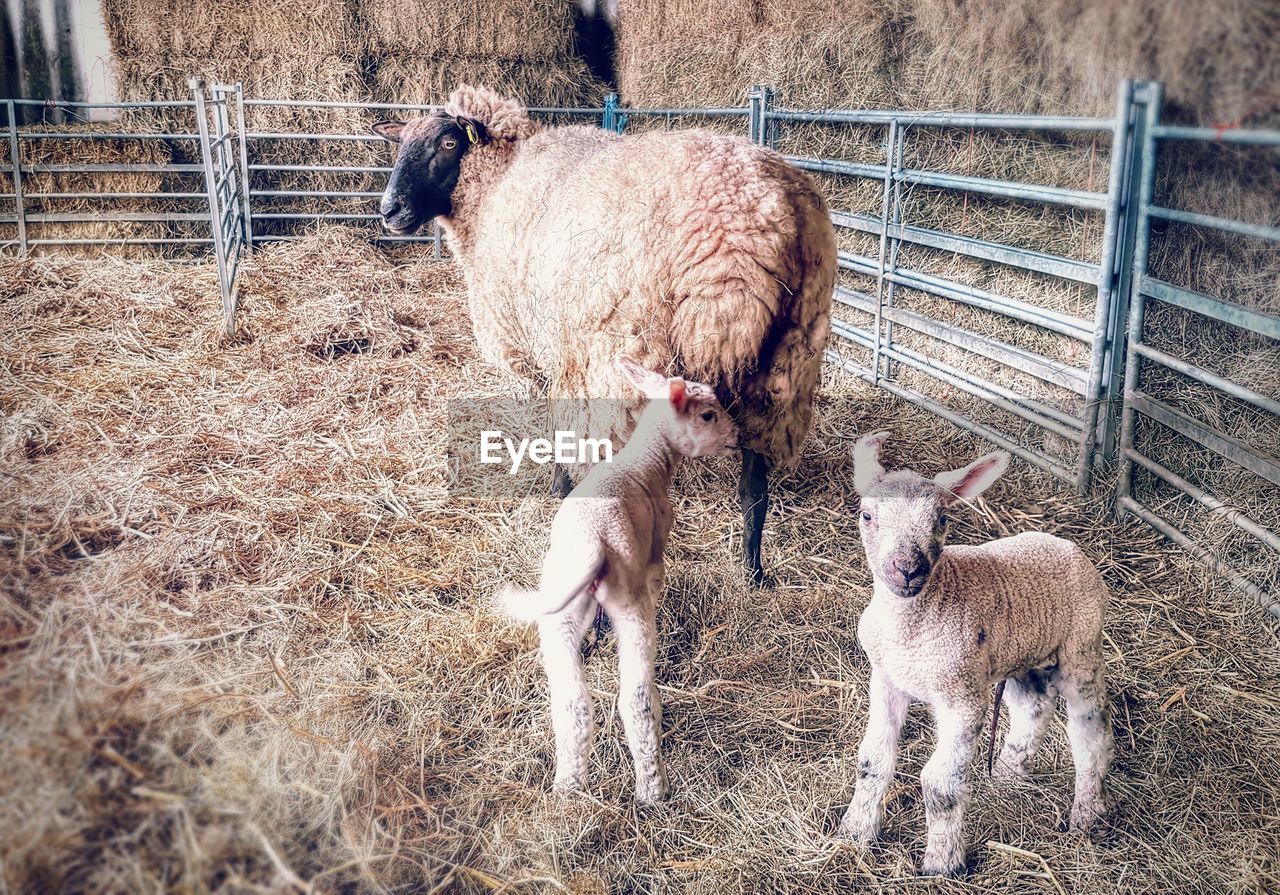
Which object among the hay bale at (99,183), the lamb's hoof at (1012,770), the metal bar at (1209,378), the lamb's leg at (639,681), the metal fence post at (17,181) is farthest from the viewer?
the hay bale at (99,183)

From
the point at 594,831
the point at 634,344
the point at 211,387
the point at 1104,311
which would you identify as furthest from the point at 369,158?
the point at 594,831

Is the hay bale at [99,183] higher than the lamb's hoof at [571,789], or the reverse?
the hay bale at [99,183]

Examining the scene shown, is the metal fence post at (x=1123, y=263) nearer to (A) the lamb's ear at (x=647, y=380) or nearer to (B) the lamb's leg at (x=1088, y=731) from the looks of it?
(B) the lamb's leg at (x=1088, y=731)

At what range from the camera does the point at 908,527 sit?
200 cm

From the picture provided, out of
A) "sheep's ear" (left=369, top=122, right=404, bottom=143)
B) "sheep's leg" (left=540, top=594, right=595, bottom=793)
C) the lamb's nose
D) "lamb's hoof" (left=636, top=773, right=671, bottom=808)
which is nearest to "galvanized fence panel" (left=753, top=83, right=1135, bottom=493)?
the lamb's nose

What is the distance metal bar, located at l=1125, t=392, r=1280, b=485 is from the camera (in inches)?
111

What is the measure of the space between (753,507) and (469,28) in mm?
6789

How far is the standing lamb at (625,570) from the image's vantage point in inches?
81.5

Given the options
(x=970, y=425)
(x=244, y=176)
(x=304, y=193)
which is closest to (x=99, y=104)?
(x=244, y=176)

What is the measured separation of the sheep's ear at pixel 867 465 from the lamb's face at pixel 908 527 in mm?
15

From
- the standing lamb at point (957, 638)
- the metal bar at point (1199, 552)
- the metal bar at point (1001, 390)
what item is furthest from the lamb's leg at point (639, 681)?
the metal bar at point (1001, 390)

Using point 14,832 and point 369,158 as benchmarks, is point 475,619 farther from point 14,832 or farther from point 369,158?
point 369,158

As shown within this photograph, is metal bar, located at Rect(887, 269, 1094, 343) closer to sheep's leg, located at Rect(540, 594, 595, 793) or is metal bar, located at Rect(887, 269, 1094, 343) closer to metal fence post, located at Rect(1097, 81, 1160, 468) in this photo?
metal fence post, located at Rect(1097, 81, 1160, 468)

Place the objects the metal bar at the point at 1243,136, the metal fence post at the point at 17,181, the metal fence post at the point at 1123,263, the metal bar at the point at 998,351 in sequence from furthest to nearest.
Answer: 1. the metal fence post at the point at 17,181
2. the metal bar at the point at 998,351
3. the metal fence post at the point at 1123,263
4. the metal bar at the point at 1243,136
